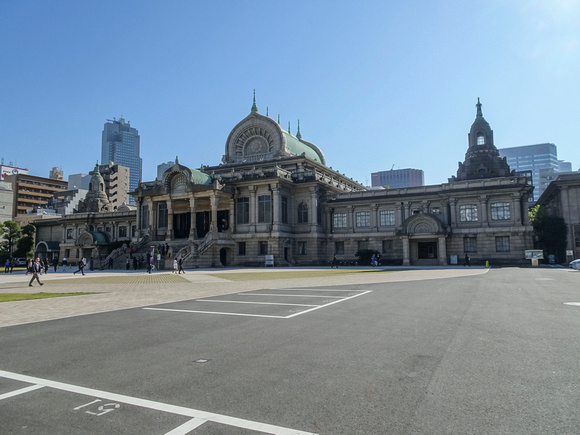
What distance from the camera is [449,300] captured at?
17.5m

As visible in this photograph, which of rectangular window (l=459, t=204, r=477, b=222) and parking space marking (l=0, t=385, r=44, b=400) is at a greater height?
rectangular window (l=459, t=204, r=477, b=222)

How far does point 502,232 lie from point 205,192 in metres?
40.5

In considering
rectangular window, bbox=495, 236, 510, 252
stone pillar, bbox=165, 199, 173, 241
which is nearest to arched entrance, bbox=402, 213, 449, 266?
rectangular window, bbox=495, 236, 510, 252

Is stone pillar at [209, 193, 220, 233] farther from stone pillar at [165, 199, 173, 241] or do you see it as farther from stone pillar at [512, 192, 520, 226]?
stone pillar at [512, 192, 520, 226]

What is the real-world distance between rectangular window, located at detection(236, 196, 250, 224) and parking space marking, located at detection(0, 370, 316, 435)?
56.2 meters

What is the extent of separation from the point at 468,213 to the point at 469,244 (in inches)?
167

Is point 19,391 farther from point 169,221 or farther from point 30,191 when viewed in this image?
point 30,191

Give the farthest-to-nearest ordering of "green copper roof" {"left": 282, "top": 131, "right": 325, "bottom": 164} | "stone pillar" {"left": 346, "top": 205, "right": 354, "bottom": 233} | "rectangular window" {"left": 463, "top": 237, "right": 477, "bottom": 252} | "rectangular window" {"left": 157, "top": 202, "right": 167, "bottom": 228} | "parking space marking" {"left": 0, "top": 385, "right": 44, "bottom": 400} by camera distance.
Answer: "green copper roof" {"left": 282, "top": 131, "right": 325, "bottom": 164} < "rectangular window" {"left": 157, "top": 202, "right": 167, "bottom": 228} < "stone pillar" {"left": 346, "top": 205, "right": 354, "bottom": 233} < "rectangular window" {"left": 463, "top": 237, "right": 477, "bottom": 252} < "parking space marking" {"left": 0, "top": 385, "right": 44, "bottom": 400}

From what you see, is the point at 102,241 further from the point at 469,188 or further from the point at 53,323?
the point at 53,323

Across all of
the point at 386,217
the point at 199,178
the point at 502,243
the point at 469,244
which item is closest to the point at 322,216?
the point at 386,217

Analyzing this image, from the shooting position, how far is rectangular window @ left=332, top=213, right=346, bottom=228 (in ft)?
218

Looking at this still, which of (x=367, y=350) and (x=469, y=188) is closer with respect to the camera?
(x=367, y=350)

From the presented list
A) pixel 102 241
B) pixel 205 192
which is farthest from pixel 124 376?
pixel 102 241

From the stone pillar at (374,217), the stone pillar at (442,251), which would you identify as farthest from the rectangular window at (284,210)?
the stone pillar at (442,251)
